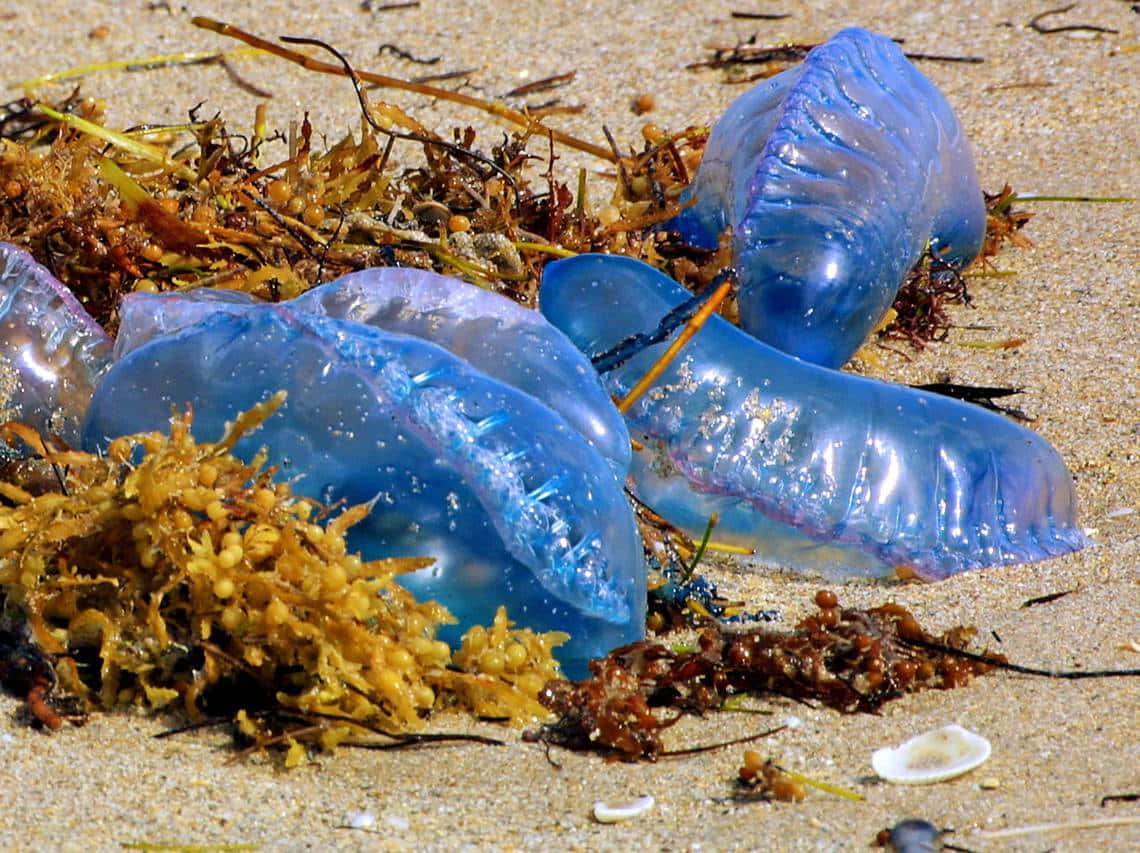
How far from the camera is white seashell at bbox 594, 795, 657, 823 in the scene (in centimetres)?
170

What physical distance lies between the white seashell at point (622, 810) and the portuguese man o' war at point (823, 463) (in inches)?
30.4

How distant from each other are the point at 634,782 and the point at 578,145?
1.91 m

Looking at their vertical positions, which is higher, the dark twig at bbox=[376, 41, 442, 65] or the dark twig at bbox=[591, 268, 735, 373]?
the dark twig at bbox=[376, 41, 442, 65]

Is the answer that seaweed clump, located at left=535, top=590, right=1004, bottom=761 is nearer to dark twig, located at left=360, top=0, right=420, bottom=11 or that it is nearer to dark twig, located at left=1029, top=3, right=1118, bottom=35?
dark twig, located at left=1029, top=3, right=1118, bottom=35

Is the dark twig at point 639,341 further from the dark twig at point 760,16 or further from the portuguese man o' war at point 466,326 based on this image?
the dark twig at point 760,16

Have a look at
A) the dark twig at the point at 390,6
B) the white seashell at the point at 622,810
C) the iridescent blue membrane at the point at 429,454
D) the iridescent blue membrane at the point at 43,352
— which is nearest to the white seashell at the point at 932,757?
the white seashell at the point at 622,810

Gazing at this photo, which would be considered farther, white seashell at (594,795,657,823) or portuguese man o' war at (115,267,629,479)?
portuguese man o' war at (115,267,629,479)

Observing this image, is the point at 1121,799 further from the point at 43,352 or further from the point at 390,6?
the point at 390,6

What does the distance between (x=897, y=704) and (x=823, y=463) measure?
572mm

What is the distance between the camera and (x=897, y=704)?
194 centimetres

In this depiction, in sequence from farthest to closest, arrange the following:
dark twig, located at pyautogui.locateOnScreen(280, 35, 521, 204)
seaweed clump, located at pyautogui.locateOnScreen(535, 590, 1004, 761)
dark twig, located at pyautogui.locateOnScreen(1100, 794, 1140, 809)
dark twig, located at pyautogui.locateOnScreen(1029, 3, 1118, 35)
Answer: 1. dark twig, located at pyautogui.locateOnScreen(1029, 3, 1118, 35)
2. dark twig, located at pyautogui.locateOnScreen(280, 35, 521, 204)
3. seaweed clump, located at pyautogui.locateOnScreen(535, 590, 1004, 761)
4. dark twig, located at pyautogui.locateOnScreen(1100, 794, 1140, 809)

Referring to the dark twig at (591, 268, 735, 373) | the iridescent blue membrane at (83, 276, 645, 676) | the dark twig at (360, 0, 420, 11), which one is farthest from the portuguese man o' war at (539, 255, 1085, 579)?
the dark twig at (360, 0, 420, 11)

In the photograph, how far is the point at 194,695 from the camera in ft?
6.07

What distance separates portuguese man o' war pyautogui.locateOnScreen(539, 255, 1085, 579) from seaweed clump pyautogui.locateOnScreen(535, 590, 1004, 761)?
376 mm
